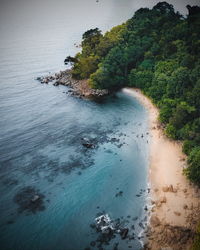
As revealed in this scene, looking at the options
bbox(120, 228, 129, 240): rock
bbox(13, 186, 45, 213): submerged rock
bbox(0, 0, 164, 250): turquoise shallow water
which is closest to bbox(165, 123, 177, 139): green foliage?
bbox(0, 0, 164, 250): turquoise shallow water

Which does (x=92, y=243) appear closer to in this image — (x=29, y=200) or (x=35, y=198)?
(x=35, y=198)

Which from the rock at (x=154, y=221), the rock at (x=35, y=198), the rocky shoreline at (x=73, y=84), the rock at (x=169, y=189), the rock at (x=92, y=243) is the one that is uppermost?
the rocky shoreline at (x=73, y=84)

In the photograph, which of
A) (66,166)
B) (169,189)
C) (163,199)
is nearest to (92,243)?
(163,199)

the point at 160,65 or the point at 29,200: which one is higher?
the point at 160,65

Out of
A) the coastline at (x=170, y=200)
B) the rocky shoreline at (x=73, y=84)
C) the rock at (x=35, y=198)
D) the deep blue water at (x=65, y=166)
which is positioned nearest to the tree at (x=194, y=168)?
the coastline at (x=170, y=200)

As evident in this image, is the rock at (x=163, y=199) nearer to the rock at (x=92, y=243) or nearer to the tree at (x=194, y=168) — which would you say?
the tree at (x=194, y=168)

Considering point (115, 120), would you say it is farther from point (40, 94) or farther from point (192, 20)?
point (192, 20)
